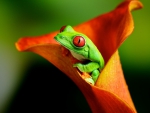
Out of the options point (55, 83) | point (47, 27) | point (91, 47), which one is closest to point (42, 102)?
point (55, 83)

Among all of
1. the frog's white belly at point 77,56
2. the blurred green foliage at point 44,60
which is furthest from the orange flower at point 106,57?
the blurred green foliage at point 44,60

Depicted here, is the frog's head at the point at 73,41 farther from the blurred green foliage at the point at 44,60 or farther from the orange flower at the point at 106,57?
the blurred green foliage at the point at 44,60

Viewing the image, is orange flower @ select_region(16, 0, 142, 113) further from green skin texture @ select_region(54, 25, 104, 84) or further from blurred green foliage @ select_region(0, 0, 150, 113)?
blurred green foliage @ select_region(0, 0, 150, 113)

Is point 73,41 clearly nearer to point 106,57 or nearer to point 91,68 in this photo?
point 91,68

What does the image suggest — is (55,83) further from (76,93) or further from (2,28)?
(2,28)

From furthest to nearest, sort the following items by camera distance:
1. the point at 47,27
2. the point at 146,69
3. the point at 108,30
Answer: the point at 47,27, the point at 146,69, the point at 108,30

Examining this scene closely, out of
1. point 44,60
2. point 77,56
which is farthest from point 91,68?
point 44,60

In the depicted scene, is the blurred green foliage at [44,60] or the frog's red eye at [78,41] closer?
the frog's red eye at [78,41]
